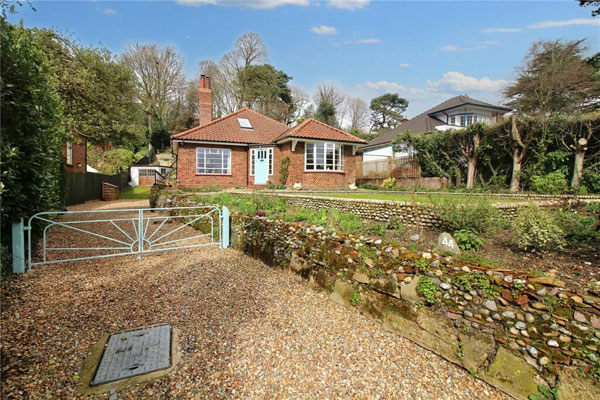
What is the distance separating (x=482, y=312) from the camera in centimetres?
282

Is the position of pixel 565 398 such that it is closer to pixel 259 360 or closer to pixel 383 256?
pixel 383 256

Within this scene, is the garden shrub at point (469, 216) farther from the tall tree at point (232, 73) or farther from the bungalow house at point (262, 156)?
the tall tree at point (232, 73)

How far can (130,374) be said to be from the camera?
8.55 ft

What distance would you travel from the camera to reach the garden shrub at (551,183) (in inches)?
446

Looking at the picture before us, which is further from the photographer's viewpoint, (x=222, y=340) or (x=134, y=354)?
(x=222, y=340)

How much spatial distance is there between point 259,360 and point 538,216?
13.6ft

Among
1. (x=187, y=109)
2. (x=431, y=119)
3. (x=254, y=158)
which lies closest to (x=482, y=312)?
(x=254, y=158)

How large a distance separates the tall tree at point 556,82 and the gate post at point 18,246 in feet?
94.9

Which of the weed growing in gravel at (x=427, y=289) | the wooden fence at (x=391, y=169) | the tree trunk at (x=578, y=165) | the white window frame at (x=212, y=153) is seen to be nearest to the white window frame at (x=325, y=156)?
the wooden fence at (x=391, y=169)

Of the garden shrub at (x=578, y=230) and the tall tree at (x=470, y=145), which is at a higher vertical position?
the tall tree at (x=470, y=145)

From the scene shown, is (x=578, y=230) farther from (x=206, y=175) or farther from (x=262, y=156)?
(x=206, y=175)

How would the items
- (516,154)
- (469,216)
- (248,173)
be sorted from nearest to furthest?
(469,216) → (516,154) → (248,173)

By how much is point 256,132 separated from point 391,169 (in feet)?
30.4

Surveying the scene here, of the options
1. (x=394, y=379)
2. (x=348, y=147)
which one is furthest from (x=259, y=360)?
(x=348, y=147)
